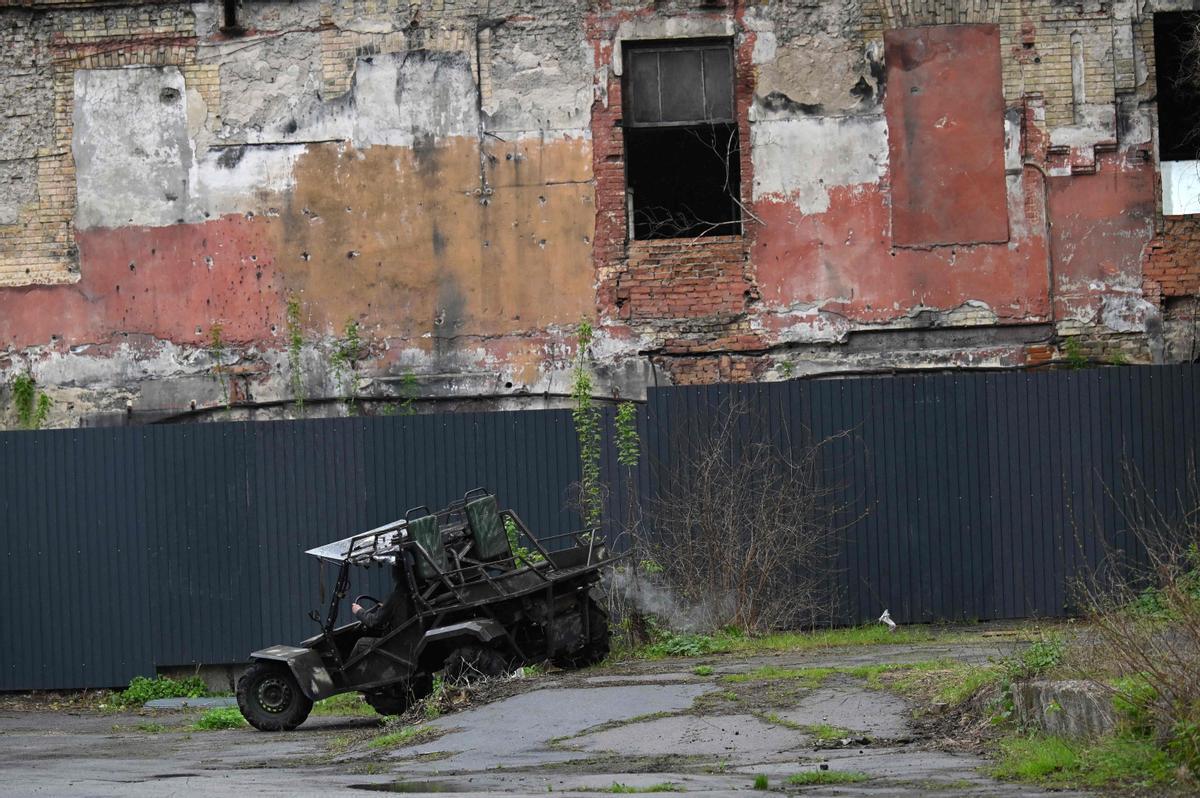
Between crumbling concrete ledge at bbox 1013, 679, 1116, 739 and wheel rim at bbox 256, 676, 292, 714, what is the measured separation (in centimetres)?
608

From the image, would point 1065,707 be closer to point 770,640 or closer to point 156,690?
point 770,640

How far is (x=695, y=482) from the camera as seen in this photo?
50.3 ft

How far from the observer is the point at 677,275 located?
1803 cm

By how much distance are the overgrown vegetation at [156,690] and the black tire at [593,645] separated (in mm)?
4854

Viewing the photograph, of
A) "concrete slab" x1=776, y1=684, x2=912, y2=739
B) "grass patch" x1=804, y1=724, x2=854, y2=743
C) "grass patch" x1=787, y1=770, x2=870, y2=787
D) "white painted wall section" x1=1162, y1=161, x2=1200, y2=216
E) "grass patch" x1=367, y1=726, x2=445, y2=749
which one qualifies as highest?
Result: "white painted wall section" x1=1162, y1=161, x2=1200, y2=216

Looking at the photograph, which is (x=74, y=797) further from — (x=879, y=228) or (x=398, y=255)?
(x=879, y=228)

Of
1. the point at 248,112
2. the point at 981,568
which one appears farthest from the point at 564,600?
the point at 248,112

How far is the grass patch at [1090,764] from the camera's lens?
22.9ft

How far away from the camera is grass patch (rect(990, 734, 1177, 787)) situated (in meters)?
6.97

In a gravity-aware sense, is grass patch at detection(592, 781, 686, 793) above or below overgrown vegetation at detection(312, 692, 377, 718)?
above

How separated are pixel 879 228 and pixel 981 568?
14.0ft

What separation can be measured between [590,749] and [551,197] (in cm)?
971

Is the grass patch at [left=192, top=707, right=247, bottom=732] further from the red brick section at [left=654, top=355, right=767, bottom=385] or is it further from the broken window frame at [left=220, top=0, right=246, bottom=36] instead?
the broken window frame at [left=220, top=0, right=246, bottom=36]

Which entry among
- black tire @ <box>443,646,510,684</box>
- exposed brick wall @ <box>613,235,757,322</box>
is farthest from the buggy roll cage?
exposed brick wall @ <box>613,235,757,322</box>
